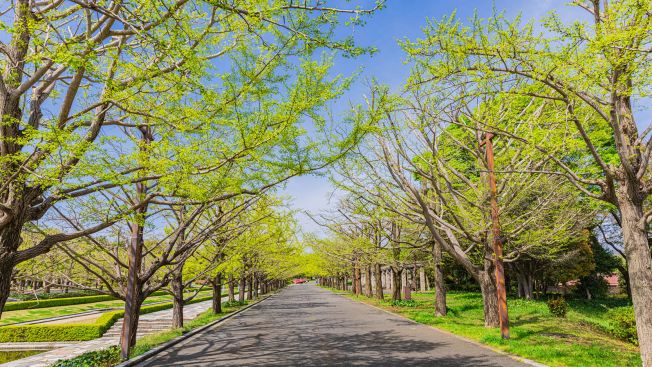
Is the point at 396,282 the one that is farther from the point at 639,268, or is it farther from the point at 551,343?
the point at 639,268

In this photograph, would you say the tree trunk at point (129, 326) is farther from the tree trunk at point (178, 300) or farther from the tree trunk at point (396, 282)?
the tree trunk at point (396, 282)

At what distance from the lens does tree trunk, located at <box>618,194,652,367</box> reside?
691 centimetres

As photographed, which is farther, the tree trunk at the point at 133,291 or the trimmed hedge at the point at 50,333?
the trimmed hedge at the point at 50,333

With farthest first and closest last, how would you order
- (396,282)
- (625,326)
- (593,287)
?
(593,287) < (396,282) < (625,326)

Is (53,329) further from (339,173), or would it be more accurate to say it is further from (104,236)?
(339,173)

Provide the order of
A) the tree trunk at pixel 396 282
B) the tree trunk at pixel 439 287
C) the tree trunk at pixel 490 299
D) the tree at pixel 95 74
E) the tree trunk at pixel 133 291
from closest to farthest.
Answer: the tree at pixel 95 74
the tree trunk at pixel 133 291
the tree trunk at pixel 490 299
the tree trunk at pixel 439 287
the tree trunk at pixel 396 282

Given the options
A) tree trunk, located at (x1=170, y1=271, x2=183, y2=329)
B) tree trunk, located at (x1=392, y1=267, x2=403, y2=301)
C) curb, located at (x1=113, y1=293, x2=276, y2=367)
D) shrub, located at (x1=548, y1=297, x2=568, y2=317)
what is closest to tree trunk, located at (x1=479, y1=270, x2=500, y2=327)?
shrub, located at (x1=548, y1=297, x2=568, y2=317)

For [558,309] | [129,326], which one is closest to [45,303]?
[129,326]

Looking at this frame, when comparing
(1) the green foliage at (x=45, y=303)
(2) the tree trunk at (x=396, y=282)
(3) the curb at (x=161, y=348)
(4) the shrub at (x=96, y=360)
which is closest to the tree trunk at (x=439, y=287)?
(2) the tree trunk at (x=396, y=282)

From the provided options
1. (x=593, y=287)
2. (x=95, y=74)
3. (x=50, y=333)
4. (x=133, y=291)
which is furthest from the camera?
(x=593, y=287)

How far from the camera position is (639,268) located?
7.19 m

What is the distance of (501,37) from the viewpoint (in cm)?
738

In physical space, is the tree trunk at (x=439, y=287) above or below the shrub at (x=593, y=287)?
above

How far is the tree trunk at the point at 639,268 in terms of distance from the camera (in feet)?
22.7
